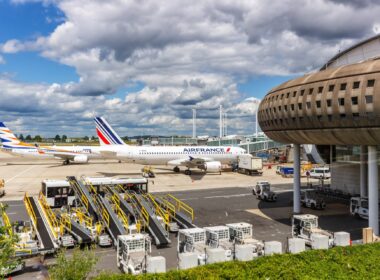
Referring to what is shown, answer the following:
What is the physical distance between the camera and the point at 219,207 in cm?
4231

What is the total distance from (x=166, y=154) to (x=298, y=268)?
5779cm

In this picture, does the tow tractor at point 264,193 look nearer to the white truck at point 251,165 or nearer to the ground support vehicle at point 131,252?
the white truck at point 251,165

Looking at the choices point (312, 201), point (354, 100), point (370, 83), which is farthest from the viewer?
point (312, 201)

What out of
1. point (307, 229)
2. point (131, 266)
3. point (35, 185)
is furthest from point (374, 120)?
point (35, 185)

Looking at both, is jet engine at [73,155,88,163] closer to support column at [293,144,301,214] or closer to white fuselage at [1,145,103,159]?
white fuselage at [1,145,103,159]

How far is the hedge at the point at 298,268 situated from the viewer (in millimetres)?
17078

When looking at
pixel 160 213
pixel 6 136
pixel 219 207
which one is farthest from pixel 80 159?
pixel 160 213

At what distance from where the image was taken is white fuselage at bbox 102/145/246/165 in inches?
2879

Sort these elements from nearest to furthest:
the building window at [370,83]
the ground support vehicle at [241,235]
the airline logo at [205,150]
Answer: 1. the ground support vehicle at [241,235]
2. the building window at [370,83]
3. the airline logo at [205,150]

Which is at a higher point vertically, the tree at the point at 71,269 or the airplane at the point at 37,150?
the airplane at the point at 37,150

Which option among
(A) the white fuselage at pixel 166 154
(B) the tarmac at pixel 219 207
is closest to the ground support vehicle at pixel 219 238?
(B) the tarmac at pixel 219 207

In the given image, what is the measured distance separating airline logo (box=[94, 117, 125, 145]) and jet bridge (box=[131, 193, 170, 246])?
4477 cm

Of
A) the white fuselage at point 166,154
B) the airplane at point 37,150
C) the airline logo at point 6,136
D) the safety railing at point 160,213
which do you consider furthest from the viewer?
the airline logo at point 6,136

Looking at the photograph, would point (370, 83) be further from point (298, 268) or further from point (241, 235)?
point (298, 268)
